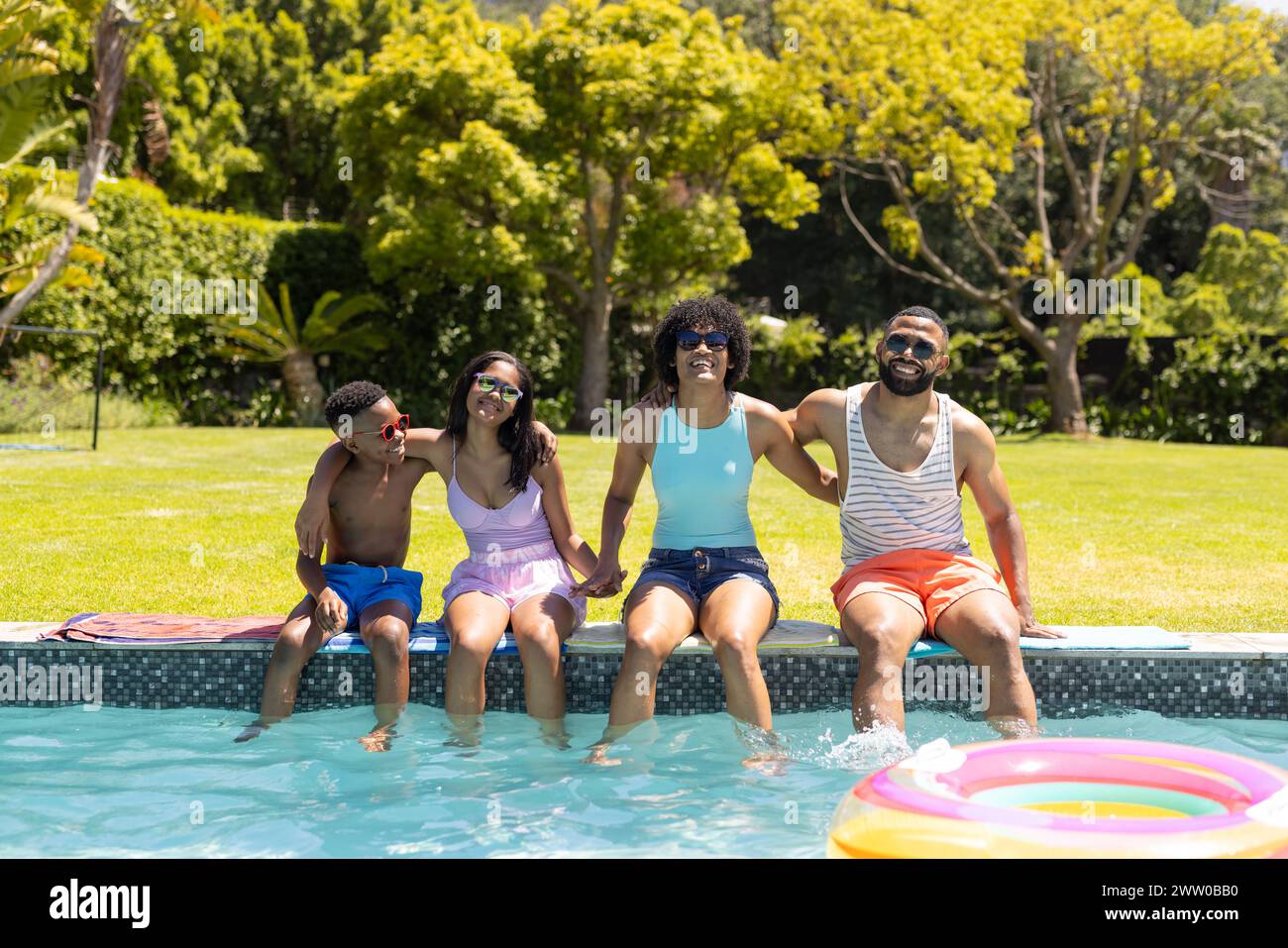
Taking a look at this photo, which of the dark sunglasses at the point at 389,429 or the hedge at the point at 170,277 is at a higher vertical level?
the hedge at the point at 170,277

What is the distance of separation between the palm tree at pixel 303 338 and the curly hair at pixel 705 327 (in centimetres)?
1850

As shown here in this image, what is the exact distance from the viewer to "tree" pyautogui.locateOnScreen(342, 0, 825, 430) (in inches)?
870

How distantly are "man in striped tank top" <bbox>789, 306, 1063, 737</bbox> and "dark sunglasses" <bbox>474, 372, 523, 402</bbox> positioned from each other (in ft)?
3.92

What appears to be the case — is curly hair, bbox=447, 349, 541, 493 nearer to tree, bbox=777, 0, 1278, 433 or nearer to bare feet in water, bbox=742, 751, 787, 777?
bare feet in water, bbox=742, 751, 787, 777

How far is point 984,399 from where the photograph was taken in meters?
25.7

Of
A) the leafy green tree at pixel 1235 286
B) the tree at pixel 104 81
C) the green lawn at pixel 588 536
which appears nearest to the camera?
the green lawn at pixel 588 536

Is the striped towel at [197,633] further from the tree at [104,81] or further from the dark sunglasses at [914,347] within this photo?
the tree at [104,81]

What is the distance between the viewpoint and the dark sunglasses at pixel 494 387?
5.38 m

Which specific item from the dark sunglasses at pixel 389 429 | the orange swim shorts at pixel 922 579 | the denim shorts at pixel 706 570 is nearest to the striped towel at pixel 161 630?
the dark sunglasses at pixel 389 429

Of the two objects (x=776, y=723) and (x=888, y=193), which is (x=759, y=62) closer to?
(x=888, y=193)

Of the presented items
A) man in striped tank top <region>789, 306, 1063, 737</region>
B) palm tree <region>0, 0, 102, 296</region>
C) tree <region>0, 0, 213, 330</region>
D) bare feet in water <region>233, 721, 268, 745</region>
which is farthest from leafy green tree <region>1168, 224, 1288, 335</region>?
bare feet in water <region>233, 721, 268, 745</region>

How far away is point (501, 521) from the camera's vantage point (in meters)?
5.46

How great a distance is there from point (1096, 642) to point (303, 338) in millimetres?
20232
